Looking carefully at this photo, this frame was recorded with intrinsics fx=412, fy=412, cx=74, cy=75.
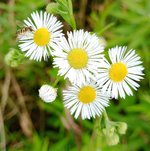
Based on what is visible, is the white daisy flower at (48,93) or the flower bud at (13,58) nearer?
the white daisy flower at (48,93)

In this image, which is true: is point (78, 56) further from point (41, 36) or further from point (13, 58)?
point (13, 58)

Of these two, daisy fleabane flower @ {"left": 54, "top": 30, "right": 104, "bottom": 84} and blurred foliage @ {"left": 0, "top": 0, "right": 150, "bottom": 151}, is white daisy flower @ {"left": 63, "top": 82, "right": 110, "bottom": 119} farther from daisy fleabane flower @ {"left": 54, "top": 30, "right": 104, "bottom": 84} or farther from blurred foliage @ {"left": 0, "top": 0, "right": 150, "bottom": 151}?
blurred foliage @ {"left": 0, "top": 0, "right": 150, "bottom": 151}

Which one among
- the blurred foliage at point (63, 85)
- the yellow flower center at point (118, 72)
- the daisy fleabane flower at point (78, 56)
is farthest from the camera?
the blurred foliage at point (63, 85)

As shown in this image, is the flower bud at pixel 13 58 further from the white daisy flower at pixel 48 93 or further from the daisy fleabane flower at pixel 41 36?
the white daisy flower at pixel 48 93

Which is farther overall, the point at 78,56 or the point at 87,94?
the point at 87,94

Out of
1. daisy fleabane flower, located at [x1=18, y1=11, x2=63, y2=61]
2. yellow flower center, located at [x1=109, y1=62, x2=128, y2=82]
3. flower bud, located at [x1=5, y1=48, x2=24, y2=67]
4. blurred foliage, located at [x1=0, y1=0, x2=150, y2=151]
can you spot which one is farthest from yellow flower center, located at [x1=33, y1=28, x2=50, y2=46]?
blurred foliage, located at [x1=0, y1=0, x2=150, y2=151]

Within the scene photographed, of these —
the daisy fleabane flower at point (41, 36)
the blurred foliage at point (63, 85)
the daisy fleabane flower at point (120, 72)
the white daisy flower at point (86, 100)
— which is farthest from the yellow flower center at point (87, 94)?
the blurred foliage at point (63, 85)

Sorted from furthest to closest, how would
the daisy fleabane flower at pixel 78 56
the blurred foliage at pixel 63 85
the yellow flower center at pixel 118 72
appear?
the blurred foliage at pixel 63 85 → the yellow flower center at pixel 118 72 → the daisy fleabane flower at pixel 78 56

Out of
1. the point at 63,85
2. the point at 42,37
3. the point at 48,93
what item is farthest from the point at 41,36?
the point at 63,85
